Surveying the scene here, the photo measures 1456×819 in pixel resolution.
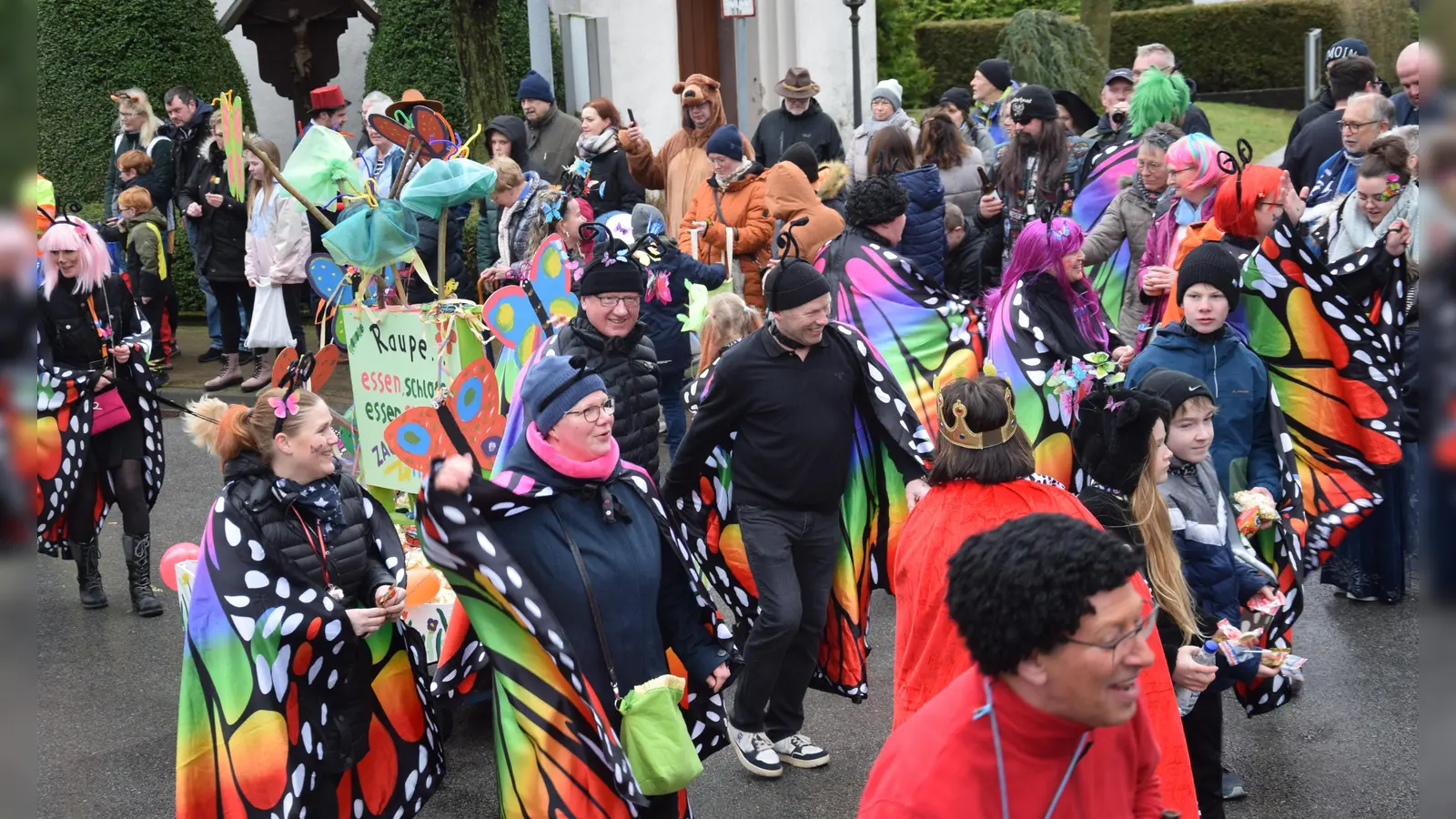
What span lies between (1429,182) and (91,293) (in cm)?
764

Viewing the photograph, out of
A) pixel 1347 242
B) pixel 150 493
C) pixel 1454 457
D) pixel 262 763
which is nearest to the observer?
pixel 1454 457

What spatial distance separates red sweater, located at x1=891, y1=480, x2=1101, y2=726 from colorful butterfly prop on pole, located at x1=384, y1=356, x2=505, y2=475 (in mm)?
3216

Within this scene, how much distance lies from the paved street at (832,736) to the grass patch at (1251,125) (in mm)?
15571

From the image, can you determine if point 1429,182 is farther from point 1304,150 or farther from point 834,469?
point 1304,150

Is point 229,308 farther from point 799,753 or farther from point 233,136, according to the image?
point 799,753

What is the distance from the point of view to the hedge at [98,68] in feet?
48.1

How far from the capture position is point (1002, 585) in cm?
257

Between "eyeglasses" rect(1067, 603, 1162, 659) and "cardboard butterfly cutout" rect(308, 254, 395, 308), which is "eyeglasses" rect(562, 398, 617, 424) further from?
"cardboard butterfly cutout" rect(308, 254, 395, 308)

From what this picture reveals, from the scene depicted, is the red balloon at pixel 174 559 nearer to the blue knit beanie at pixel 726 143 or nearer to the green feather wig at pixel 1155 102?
the blue knit beanie at pixel 726 143

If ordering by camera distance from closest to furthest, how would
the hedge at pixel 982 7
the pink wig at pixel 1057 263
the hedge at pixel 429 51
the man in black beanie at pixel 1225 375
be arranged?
the man in black beanie at pixel 1225 375 < the pink wig at pixel 1057 263 < the hedge at pixel 429 51 < the hedge at pixel 982 7

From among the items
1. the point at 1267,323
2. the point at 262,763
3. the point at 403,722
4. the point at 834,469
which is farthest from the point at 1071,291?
the point at 262,763

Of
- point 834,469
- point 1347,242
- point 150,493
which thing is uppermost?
point 1347,242

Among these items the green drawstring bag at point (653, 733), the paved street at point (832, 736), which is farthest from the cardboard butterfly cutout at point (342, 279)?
the green drawstring bag at point (653, 733)

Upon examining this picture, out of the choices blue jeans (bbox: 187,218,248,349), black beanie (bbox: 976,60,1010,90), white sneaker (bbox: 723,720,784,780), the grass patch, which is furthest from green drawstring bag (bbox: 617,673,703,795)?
the grass patch
